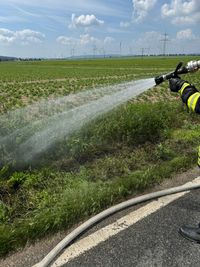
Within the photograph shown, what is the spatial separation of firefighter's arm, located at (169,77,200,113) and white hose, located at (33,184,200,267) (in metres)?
1.29

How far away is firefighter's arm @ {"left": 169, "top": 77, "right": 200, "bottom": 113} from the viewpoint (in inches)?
110

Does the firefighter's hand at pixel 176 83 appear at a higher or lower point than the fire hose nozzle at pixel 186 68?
lower

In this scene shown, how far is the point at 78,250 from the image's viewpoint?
2766mm

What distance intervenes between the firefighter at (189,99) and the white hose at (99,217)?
66 centimetres

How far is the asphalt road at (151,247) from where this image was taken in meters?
2.62

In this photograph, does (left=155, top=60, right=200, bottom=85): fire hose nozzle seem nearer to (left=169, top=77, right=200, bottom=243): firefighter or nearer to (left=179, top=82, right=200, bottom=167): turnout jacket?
(left=169, top=77, right=200, bottom=243): firefighter

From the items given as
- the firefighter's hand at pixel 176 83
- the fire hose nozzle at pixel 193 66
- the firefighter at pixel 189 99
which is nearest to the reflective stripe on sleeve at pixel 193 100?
the firefighter at pixel 189 99

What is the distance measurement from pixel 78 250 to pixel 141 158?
2608 millimetres

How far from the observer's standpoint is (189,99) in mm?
2879

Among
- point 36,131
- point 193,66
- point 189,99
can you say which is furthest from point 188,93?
point 36,131

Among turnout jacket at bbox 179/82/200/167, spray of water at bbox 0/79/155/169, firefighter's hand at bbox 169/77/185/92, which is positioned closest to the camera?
turnout jacket at bbox 179/82/200/167

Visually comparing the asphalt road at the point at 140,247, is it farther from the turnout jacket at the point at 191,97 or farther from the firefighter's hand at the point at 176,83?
the firefighter's hand at the point at 176,83

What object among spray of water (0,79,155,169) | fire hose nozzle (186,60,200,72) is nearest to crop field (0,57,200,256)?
spray of water (0,79,155,169)

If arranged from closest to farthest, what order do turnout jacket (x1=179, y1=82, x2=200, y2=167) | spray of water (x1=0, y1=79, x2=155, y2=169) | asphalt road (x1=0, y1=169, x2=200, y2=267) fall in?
asphalt road (x1=0, y1=169, x2=200, y2=267), turnout jacket (x1=179, y1=82, x2=200, y2=167), spray of water (x1=0, y1=79, x2=155, y2=169)
